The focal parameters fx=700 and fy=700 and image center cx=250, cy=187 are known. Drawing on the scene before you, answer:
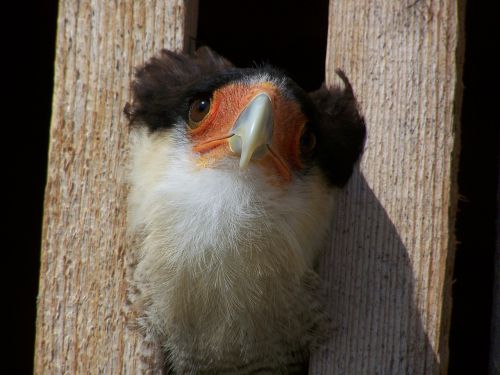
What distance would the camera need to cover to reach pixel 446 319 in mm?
1651

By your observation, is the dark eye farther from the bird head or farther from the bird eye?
the bird eye

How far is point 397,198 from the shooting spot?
1.71 m

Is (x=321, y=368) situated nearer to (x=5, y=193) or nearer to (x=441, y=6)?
(x=441, y=6)

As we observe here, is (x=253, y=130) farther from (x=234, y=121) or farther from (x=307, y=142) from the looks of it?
(x=307, y=142)

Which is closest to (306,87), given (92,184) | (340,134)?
(340,134)

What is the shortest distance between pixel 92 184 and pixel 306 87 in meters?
1.64

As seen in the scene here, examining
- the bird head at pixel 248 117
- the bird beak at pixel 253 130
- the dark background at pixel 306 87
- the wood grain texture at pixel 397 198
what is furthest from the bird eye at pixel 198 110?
the dark background at pixel 306 87

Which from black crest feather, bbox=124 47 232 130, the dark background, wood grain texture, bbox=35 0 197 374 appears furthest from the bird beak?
the dark background

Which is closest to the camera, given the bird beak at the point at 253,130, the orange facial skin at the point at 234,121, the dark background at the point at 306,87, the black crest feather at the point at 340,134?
the bird beak at the point at 253,130

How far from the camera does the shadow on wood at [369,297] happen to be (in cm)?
167

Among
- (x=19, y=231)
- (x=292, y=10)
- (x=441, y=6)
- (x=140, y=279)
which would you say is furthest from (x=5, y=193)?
(x=441, y=6)

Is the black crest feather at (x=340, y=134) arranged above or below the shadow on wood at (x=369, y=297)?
above

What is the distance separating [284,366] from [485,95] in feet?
5.78

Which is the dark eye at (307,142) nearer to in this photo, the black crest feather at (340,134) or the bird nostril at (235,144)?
the black crest feather at (340,134)
